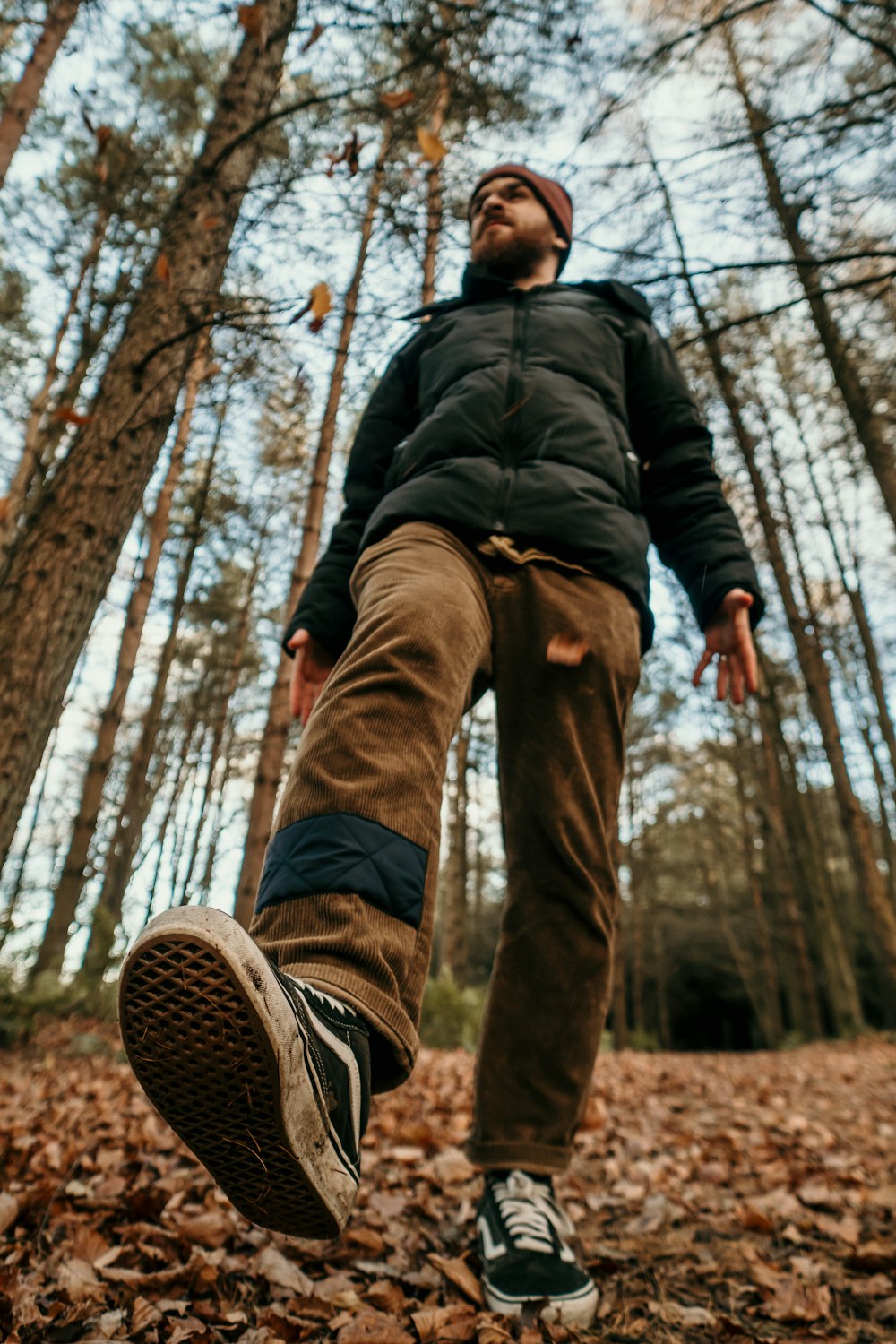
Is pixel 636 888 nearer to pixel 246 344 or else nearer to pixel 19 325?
pixel 19 325

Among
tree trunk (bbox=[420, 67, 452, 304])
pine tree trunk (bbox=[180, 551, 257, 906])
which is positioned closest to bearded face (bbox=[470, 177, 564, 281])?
tree trunk (bbox=[420, 67, 452, 304])

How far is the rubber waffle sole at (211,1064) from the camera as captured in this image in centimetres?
85

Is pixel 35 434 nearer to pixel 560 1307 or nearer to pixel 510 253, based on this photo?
pixel 510 253

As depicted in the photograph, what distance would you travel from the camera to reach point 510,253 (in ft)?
7.73

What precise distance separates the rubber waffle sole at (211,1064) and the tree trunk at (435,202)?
3.14 m

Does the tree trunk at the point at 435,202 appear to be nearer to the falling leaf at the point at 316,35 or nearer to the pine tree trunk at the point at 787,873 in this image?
the falling leaf at the point at 316,35

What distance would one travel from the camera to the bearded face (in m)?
2.35

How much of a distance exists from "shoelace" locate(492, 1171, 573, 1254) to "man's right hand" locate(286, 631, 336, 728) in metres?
1.13

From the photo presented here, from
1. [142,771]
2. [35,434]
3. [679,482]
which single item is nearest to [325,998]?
[679,482]

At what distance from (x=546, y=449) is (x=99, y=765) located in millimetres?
7905

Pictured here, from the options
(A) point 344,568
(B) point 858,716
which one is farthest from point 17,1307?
(B) point 858,716

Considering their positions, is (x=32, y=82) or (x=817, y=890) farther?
(x=817, y=890)

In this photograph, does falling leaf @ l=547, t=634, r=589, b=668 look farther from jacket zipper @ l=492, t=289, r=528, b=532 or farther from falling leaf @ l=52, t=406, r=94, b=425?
falling leaf @ l=52, t=406, r=94, b=425

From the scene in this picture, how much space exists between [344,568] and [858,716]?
16.9 metres
